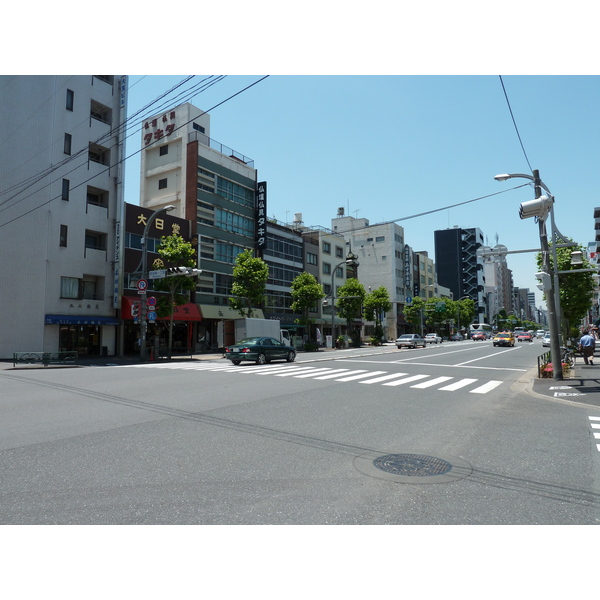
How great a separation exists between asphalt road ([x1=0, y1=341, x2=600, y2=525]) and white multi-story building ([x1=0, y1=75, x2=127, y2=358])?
1804cm

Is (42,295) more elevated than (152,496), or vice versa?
(42,295)

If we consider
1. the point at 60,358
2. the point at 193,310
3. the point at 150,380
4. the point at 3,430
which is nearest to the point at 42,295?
the point at 60,358

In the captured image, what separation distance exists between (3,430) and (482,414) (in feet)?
30.4

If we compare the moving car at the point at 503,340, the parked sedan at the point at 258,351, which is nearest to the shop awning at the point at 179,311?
the parked sedan at the point at 258,351

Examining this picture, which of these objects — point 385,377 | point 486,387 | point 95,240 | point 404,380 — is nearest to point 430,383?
point 404,380

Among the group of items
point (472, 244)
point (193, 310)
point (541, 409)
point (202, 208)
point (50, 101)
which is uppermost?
point (472, 244)

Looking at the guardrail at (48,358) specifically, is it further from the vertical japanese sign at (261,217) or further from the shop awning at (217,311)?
the vertical japanese sign at (261,217)

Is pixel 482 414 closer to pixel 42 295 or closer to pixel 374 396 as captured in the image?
pixel 374 396

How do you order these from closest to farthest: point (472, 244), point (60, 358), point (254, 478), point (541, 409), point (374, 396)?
point (254, 478) < point (541, 409) < point (374, 396) < point (60, 358) < point (472, 244)

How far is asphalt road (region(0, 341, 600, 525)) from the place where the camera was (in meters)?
4.22

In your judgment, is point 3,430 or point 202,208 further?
point 202,208

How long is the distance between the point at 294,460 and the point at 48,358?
20555 millimetres

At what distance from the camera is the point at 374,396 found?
11.8m

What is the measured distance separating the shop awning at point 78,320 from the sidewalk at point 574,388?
1014 inches
